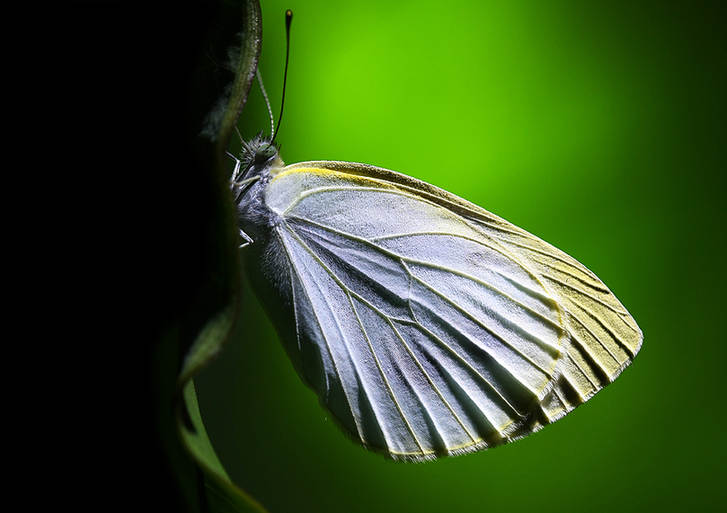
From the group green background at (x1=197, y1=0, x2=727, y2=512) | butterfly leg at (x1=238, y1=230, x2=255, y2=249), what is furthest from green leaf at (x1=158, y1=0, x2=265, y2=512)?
green background at (x1=197, y1=0, x2=727, y2=512)

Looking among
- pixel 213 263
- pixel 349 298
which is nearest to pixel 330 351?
pixel 349 298

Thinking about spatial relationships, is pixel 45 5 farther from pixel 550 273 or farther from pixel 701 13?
pixel 701 13

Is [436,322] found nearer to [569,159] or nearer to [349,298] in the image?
[349,298]

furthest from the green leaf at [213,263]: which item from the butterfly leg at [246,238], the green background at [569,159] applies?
the green background at [569,159]

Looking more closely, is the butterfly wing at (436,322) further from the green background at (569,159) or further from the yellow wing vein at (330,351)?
the green background at (569,159)

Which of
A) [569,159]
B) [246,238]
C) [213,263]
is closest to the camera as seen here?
[213,263]

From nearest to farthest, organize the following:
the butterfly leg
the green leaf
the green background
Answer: the green leaf → the butterfly leg → the green background

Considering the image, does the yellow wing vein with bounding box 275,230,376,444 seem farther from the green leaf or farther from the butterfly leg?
the green leaf
